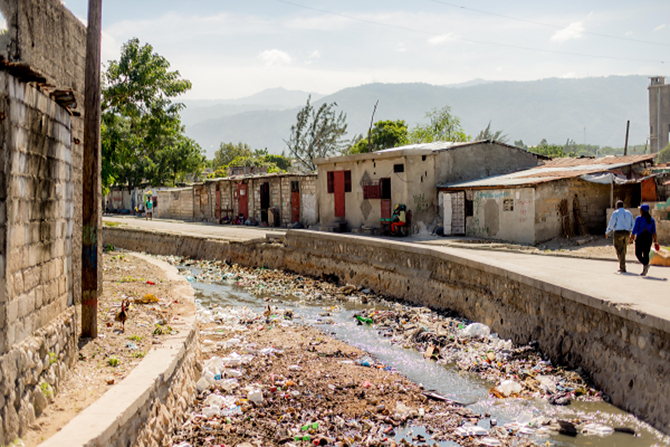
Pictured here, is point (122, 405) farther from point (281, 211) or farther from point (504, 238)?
point (281, 211)

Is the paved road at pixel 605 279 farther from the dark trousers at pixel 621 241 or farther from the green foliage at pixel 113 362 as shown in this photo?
the green foliage at pixel 113 362

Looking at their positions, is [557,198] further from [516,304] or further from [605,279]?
[516,304]

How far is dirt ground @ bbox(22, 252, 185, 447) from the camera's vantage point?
6086mm

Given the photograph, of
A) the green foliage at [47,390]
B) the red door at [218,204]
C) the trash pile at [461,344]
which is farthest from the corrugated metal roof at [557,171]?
the red door at [218,204]

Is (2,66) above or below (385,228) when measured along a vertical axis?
above

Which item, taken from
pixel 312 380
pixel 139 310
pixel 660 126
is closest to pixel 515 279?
pixel 312 380

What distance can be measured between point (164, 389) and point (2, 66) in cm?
402

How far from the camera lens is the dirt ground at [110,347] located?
609 centimetres

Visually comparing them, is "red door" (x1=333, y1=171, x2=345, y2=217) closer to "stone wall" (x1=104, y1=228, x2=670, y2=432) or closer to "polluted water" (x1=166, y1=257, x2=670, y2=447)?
"stone wall" (x1=104, y1=228, x2=670, y2=432)

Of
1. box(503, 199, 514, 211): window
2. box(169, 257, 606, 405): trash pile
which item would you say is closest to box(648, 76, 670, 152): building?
box(503, 199, 514, 211): window

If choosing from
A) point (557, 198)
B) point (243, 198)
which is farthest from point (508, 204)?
point (243, 198)

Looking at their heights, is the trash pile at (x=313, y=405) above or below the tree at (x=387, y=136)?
below

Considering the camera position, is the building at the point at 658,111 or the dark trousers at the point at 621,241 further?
the building at the point at 658,111

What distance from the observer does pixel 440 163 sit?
25.7 metres
